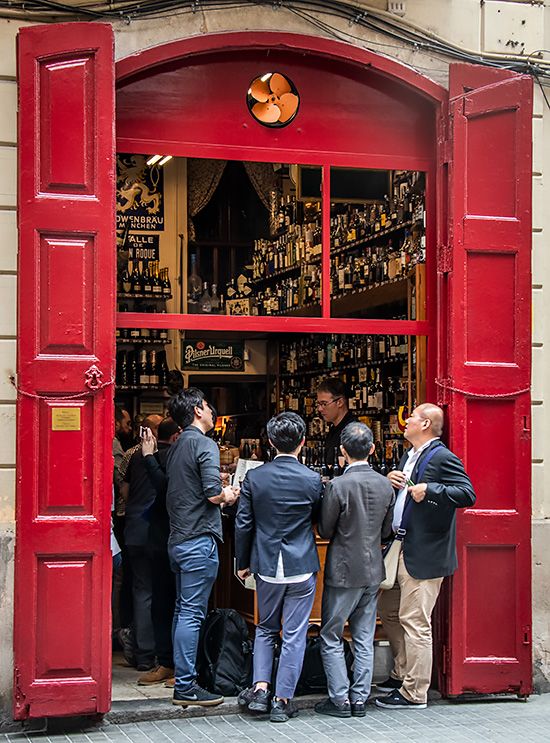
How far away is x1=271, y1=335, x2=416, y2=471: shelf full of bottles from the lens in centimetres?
966

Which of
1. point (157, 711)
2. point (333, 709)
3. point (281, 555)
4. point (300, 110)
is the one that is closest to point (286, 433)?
point (281, 555)

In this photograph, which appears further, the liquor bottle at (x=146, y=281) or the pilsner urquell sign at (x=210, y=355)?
the pilsner urquell sign at (x=210, y=355)

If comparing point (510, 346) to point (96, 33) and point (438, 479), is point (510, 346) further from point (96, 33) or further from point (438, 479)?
point (96, 33)

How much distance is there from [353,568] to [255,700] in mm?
1082

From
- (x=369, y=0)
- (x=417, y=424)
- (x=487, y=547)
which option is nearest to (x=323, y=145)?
(x=369, y=0)

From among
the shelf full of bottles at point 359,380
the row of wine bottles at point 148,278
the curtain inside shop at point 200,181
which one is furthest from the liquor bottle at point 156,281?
the shelf full of bottles at point 359,380

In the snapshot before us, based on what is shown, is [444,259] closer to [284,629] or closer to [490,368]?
[490,368]

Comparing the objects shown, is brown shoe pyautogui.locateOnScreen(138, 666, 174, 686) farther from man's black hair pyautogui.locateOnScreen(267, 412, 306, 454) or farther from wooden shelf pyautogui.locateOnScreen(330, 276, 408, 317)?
wooden shelf pyautogui.locateOnScreen(330, 276, 408, 317)

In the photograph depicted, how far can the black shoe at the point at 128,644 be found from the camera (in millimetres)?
7910

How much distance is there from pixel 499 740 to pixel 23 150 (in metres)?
4.79

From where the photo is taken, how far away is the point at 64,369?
20.8 feet

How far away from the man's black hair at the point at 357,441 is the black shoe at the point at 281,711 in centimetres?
169

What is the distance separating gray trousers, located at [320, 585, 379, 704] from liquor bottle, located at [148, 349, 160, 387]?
560 centimetres

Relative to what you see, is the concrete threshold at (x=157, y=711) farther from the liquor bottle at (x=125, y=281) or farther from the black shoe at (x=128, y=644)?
the liquor bottle at (x=125, y=281)
